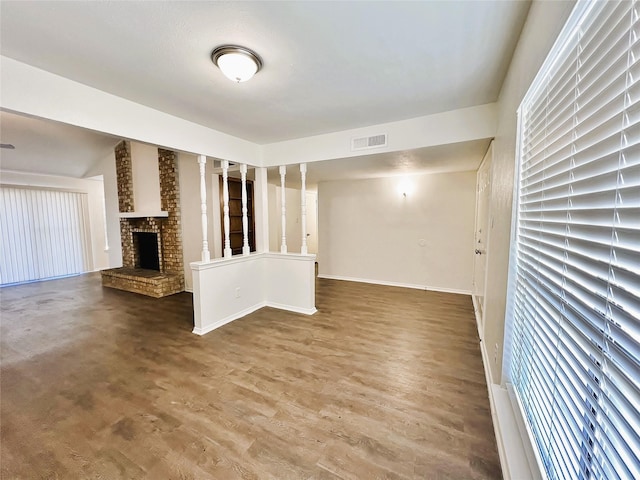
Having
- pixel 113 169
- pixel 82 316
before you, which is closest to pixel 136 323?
pixel 82 316

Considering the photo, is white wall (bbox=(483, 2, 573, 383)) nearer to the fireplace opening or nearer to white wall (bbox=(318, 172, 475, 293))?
white wall (bbox=(318, 172, 475, 293))

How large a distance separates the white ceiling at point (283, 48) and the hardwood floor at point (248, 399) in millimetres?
2501

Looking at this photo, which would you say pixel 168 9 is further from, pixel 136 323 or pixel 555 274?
pixel 136 323

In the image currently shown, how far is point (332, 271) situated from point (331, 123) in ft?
11.9

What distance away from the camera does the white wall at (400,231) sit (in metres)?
4.69

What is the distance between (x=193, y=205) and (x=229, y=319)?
2423 millimetres

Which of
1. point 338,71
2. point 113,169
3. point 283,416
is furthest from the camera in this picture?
point 113,169

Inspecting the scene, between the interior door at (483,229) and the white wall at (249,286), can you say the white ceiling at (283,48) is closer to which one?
Result: the interior door at (483,229)

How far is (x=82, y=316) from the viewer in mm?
3811

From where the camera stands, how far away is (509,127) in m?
1.81

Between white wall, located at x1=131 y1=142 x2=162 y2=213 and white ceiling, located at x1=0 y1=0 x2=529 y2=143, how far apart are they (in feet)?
10.5

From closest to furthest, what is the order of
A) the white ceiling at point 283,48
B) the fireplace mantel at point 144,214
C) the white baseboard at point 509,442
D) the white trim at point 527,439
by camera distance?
the white trim at point 527,439 < the white baseboard at point 509,442 < the white ceiling at point 283,48 < the fireplace mantel at point 144,214

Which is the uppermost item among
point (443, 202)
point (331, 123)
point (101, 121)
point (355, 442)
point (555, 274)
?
point (331, 123)

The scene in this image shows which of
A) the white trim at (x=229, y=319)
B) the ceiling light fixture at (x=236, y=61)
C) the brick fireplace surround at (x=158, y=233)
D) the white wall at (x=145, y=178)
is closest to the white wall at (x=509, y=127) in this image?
the ceiling light fixture at (x=236, y=61)
